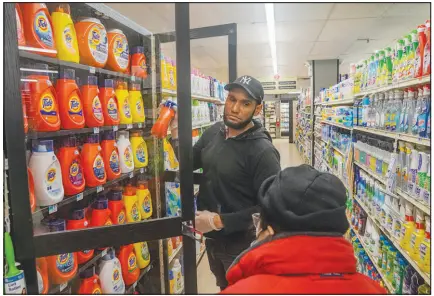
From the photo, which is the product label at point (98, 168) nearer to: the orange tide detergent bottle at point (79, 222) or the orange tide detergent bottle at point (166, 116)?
the orange tide detergent bottle at point (79, 222)

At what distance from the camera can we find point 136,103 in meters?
2.41

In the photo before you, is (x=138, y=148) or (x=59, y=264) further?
(x=138, y=148)

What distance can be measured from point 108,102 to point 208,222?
3.11 ft

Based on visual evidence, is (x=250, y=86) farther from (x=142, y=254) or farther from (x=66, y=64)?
(x=142, y=254)

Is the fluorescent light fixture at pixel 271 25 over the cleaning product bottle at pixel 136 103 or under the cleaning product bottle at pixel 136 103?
over

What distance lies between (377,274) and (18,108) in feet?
11.2

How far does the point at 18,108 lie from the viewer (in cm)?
133

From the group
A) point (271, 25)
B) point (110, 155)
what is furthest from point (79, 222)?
point (271, 25)

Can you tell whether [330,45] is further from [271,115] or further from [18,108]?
[271,115]

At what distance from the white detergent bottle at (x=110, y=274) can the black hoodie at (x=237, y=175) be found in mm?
638

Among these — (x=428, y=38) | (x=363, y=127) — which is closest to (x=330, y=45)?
(x=363, y=127)

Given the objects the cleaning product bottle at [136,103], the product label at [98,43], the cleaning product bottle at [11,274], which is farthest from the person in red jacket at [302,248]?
the cleaning product bottle at [136,103]

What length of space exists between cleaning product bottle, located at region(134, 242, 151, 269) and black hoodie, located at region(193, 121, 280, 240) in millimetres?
583

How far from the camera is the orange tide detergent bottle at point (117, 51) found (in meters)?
2.19
